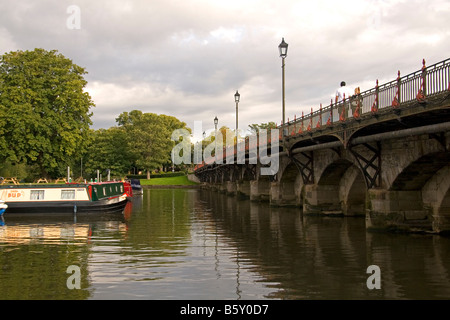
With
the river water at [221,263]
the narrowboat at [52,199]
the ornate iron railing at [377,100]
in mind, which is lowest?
the river water at [221,263]

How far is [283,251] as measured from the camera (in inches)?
648

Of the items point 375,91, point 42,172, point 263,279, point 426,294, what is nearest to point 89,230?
point 263,279

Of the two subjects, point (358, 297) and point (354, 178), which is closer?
point (358, 297)

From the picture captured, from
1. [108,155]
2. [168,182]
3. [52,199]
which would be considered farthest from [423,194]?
[108,155]

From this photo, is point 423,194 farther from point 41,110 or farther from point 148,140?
point 148,140

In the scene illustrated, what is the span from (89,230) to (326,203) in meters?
15.0

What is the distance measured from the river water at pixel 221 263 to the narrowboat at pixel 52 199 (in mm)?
6596

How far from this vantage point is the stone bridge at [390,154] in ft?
52.7

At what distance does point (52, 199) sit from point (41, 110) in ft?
58.0

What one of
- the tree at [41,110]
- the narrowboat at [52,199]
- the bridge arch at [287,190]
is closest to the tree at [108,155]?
the tree at [41,110]

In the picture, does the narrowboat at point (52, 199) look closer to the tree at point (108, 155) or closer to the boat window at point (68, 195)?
the boat window at point (68, 195)

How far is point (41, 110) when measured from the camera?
45750 mm
